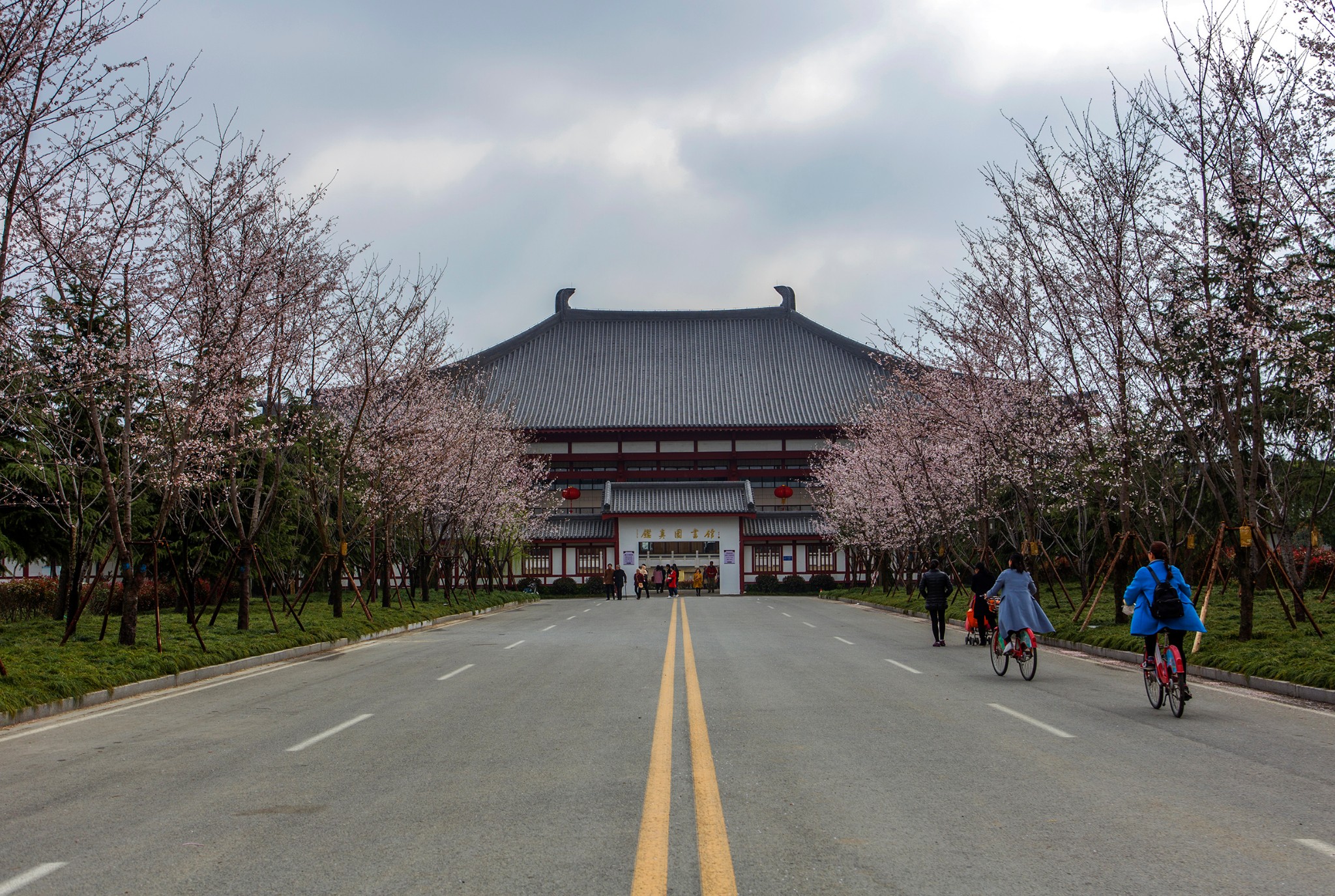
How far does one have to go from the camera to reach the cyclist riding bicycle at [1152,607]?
10836 mm

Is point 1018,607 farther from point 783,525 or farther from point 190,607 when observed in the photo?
point 783,525

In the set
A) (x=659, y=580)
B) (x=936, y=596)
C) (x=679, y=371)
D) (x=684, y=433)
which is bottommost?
(x=659, y=580)

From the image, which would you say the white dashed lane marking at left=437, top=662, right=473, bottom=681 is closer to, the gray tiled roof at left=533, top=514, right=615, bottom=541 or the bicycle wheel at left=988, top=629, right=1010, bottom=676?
the bicycle wheel at left=988, top=629, right=1010, bottom=676

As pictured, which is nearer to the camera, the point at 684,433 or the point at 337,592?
the point at 337,592

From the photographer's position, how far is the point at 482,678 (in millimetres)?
14695

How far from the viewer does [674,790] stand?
7074 mm

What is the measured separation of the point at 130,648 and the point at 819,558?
50179mm

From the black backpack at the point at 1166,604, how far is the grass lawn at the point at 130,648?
1263cm

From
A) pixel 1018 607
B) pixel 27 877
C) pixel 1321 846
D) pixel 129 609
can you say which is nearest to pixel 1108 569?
pixel 1018 607

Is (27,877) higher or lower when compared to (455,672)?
higher

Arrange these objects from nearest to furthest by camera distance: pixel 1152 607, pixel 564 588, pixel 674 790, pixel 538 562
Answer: pixel 674 790
pixel 1152 607
pixel 564 588
pixel 538 562

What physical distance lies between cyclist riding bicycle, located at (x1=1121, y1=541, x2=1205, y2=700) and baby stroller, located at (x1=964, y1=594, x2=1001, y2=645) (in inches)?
316

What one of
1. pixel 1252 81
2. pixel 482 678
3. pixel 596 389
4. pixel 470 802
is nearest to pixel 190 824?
pixel 470 802

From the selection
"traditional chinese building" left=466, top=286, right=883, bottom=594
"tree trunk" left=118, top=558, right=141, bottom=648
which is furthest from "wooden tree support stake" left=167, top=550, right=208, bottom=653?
"traditional chinese building" left=466, top=286, right=883, bottom=594
